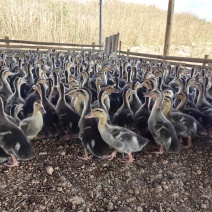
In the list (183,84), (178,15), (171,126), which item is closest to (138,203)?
(171,126)

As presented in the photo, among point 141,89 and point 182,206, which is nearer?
point 182,206

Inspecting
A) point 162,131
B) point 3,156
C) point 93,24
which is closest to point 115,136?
point 162,131

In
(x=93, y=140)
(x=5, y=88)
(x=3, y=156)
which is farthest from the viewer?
(x=5, y=88)

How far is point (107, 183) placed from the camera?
3.09 metres

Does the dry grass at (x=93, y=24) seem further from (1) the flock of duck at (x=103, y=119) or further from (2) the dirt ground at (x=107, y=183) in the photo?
(2) the dirt ground at (x=107, y=183)

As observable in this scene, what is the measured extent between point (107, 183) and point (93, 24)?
16.1 metres

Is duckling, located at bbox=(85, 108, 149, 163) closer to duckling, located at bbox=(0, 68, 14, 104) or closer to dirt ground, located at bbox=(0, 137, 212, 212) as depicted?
dirt ground, located at bbox=(0, 137, 212, 212)

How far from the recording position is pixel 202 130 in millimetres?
3740

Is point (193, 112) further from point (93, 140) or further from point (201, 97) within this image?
point (93, 140)

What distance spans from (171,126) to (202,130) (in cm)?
63

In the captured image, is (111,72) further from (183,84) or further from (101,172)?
(101,172)

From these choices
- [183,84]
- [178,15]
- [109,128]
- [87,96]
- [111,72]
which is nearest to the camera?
[109,128]

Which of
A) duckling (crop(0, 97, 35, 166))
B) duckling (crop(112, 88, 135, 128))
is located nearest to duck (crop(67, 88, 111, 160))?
duckling (crop(112, 88, 135, 128))

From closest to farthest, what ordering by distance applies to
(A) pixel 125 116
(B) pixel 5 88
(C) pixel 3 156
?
(C) pixel 3 156 < (A) pixel 125 116 < (B) pixel 5 88
